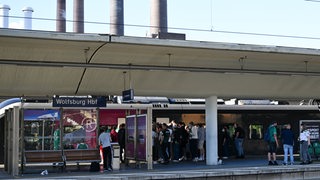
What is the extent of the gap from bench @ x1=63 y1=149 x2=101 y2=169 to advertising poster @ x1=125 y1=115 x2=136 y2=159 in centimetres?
174

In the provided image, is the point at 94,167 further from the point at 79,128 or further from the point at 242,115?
the point at 242,115

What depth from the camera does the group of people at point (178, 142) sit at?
20672 millimetres

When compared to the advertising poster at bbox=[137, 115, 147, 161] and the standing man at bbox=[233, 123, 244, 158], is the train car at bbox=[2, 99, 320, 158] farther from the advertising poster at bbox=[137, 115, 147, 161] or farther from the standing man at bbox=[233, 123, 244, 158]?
the advertising poster at bbox=[137, 115, 147, 161]

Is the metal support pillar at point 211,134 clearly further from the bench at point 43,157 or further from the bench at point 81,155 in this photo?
the bench at point 43,157

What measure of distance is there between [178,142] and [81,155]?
5576mm

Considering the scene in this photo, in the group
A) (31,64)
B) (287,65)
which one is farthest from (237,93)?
(31,64)

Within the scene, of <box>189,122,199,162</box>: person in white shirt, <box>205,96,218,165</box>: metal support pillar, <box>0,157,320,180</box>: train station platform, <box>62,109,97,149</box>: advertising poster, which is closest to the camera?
<box>0,157,320,180</box>: train station platform

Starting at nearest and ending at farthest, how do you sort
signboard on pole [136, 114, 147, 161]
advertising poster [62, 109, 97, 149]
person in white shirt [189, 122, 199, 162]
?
advertising poster [62, 109, 97, 149], signboard on pole [136, 114, 147, 161], person in white shirt [189, 122, 199, 162]

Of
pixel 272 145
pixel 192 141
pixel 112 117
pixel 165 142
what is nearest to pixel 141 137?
pixel 165 142

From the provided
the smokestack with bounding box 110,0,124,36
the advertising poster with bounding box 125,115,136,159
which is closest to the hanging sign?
the advertising poster with bounding box 125,115,136,159

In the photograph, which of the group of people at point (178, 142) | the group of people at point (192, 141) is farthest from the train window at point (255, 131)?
the group of people at point (178, 142)

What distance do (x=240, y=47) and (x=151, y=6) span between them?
33.8 metres

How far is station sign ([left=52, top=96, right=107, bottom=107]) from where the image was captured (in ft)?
54.9

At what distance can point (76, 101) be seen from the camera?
55.7 feet
